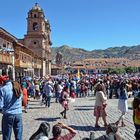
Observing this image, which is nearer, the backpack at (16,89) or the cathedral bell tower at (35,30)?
the backpack at (16,89)

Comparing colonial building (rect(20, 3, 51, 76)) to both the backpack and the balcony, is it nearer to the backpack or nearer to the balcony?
the balcony

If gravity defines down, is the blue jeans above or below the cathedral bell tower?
below

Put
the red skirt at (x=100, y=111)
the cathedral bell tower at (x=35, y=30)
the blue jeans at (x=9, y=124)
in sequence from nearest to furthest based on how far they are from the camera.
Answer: the blue jeans at (x=9, y=124) < the red skirt at (x=100, y=111) < the cathedral bell tower at (x=35, y=30)

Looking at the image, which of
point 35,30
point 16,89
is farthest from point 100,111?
point 35,30

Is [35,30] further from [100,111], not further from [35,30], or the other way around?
[100,111]

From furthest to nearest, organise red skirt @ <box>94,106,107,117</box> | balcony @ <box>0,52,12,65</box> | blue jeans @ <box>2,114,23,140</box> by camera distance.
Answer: balcony @ <box>0,52,12,65</box>
red skirt @ <box>94,106,107,117</box>
blue jeans @ <box>2,114,23,140</box>

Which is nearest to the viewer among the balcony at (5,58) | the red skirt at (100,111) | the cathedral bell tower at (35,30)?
the red skirt at (100,111)

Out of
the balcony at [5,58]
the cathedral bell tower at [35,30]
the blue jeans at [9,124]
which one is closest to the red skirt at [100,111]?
the blue jeans at [9,124]

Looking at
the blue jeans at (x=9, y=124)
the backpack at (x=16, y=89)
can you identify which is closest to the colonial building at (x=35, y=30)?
the backpack at (x=16, y=89)

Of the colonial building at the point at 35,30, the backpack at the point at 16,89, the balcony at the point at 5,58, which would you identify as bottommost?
the backpack at the point at 16,89

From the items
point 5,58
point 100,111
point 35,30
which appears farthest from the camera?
point 35,30

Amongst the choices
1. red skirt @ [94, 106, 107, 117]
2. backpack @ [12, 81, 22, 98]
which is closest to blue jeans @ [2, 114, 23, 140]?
backpack @ [12, 81, 22, 98]

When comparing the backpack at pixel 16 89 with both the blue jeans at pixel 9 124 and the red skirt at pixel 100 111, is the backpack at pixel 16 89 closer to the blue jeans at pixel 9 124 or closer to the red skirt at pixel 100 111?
the blue jeans at pixel 9 124

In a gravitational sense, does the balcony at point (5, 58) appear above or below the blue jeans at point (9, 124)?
above
